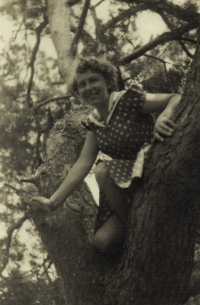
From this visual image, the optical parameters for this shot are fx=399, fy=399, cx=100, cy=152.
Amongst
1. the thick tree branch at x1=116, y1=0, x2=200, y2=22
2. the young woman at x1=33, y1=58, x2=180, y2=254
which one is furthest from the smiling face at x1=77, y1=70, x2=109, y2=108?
the thick tree branch at x1=116, y1=0, x2=200, y2=22

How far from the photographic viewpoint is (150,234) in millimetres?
1128

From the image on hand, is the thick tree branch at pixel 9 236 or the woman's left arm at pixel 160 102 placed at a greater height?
the woman's left arm at pixel 160 102

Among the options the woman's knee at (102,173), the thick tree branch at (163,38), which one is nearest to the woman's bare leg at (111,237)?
the woman's knee at (102,173)

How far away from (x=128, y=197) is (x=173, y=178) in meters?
0.30

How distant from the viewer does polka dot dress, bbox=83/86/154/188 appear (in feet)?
4.30

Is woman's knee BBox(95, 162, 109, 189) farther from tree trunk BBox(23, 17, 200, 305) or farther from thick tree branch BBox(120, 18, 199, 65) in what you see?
thick tree branch BBox(120, 18, 199, 65)

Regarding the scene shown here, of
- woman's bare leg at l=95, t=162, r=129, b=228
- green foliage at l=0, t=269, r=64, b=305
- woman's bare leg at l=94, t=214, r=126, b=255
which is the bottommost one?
green foliage at l=0, t=269, r=64, b=305

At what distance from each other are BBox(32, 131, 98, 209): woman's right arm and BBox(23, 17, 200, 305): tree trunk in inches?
2.4

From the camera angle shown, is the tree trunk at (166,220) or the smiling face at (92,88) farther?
the smiling face at (92,88)

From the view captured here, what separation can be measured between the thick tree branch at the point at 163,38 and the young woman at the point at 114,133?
73 cm

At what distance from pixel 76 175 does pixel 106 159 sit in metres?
0.17

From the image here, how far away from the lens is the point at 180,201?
1.08 metres

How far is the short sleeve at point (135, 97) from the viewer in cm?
129

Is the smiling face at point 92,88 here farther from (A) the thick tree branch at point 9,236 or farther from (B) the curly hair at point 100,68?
(A) the thick tree branch at point 9,236
